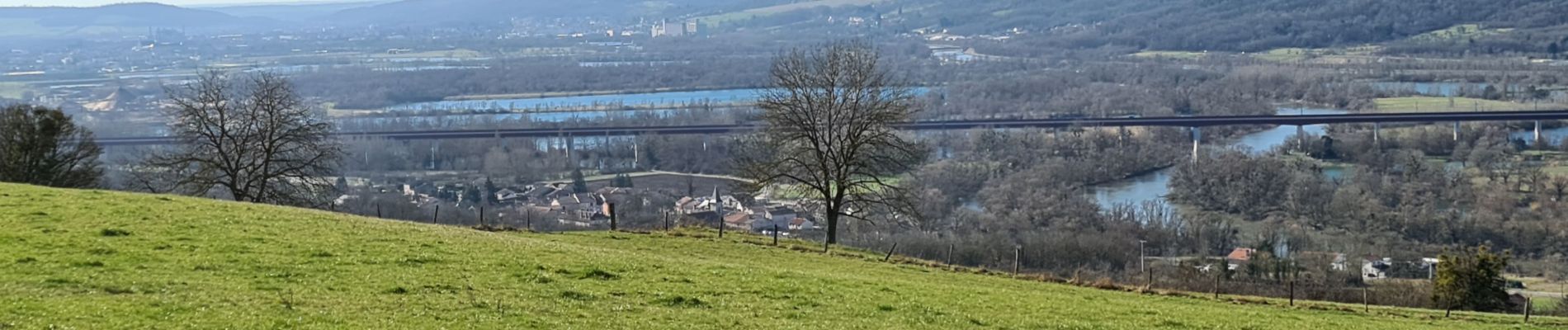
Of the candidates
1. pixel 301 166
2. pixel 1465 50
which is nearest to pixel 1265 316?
pixel 301 166

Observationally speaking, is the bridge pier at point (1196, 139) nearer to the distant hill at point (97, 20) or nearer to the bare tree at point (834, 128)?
the bare tree at point (834, 128)

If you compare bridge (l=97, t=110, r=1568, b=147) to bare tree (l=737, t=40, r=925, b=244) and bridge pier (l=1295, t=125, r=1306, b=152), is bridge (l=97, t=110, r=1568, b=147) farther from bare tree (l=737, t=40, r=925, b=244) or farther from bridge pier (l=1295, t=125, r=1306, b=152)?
bare tree (l=737, t=40, r=925, b=244)

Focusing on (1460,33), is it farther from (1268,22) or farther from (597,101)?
(597,101)

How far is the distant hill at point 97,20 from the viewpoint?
160m

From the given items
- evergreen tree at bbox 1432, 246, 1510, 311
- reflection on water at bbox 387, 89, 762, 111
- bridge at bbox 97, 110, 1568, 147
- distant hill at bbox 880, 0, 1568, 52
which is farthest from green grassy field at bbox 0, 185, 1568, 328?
distant hill at bbox 880, 0, 1568, 52

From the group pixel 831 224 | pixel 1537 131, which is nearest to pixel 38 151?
pixel 831 224

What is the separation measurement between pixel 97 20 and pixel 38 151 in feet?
488

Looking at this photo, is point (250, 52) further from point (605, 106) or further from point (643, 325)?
point (643, 325)

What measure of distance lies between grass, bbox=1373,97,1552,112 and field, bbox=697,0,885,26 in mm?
86583

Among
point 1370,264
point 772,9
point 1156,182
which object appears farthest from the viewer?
point 772,9

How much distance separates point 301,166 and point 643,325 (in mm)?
19882

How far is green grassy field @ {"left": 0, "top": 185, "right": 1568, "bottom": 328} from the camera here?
39.7ft

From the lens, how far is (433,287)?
13977mm

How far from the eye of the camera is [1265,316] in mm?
17281
